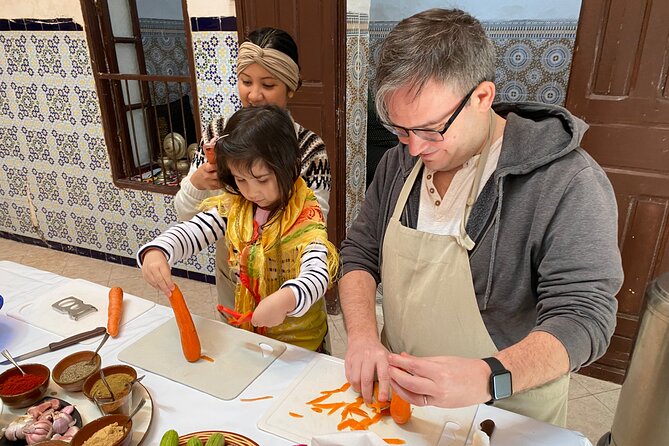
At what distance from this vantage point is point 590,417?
2268 mm

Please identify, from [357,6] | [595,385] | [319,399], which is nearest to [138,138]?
[357,6]

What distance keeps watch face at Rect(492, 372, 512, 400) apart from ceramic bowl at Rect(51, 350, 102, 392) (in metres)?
A: 0.87

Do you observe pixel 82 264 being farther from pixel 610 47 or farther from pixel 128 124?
pixel 610 47

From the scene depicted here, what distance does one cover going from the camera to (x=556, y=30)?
3895mm

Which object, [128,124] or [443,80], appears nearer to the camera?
[443,80]

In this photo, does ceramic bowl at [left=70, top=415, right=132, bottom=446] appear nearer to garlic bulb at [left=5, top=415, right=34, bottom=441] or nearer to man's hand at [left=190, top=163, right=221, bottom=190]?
garlic bulb at [left=5, top=415, right=34, bottom=441]

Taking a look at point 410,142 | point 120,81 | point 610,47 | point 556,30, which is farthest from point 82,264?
point 556,30

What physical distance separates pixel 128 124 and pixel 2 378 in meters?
2.77

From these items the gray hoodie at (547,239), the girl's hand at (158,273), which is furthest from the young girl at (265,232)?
the gray hoodie at (547,239)

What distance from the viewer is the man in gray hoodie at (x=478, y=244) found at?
0.95m

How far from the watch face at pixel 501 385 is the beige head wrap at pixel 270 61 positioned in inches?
46.6

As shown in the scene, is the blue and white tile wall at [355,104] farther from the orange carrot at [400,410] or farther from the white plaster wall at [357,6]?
the orange carrot at [400,410]

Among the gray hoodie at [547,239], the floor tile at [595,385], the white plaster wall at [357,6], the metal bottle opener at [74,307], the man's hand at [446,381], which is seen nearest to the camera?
the man's hand at [446,381]

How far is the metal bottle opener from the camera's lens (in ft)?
4.73
